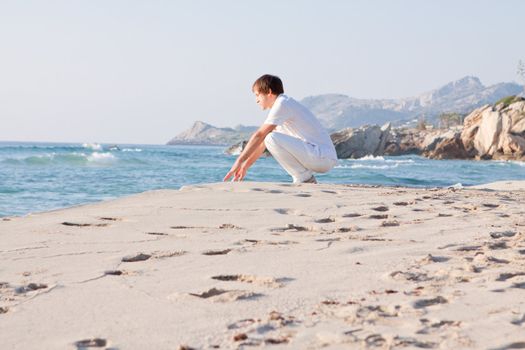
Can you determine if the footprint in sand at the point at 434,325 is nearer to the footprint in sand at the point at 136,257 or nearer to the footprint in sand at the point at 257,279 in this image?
the footprint in sand at the point at 257,279

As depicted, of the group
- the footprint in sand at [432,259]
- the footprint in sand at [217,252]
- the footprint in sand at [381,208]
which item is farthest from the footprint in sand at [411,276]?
the footprint in sand at [381,208]

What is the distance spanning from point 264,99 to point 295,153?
24.7 inches

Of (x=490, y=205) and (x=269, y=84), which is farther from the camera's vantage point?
(x=269, y=84)

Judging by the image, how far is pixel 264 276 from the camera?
3059 millimetres

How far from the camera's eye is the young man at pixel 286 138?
6.51 metres

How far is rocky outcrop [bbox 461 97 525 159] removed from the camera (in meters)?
48.1

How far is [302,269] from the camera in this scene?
3.20 m

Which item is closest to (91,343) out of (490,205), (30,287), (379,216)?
(30,287)

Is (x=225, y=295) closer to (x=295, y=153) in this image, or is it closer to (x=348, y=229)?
(x=348, y=229)

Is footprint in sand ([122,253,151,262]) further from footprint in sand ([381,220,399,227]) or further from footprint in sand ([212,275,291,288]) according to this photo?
footprint in sand ([381,220,399,227])

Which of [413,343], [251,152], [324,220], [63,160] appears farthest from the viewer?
[63,160]

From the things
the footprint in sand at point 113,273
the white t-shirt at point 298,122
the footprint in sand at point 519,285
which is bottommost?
the footprint in sand at point 113,273

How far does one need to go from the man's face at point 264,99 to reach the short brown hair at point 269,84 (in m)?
0.03

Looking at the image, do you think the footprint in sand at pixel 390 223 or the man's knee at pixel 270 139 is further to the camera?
the man's knee at pixel 270 139
